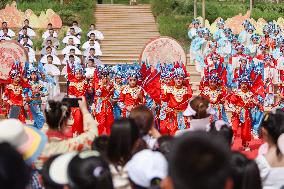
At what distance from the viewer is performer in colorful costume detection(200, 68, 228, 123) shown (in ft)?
32.6

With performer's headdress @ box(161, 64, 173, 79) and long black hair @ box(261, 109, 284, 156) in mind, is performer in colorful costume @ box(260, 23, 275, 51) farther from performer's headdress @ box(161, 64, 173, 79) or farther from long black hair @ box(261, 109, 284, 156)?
long black hair @ box(261, 109, 284, 156)

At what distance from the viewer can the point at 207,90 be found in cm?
1002

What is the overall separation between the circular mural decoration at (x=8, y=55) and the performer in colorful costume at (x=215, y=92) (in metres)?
4.60

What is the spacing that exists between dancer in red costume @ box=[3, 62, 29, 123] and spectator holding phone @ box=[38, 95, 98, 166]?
5.99 metres

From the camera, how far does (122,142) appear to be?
3.79 meters

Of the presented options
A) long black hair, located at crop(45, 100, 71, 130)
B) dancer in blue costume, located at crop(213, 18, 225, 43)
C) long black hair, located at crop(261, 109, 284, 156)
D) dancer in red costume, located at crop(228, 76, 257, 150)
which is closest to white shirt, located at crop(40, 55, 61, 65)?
dancer in blue costume, located at crop(213, 18, 225, 43)

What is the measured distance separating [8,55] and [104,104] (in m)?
3.62

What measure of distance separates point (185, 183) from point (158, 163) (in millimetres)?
901

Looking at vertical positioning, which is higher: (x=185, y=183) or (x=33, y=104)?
(x=185, y=183)

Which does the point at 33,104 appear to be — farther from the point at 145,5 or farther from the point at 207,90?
the point at 145,5

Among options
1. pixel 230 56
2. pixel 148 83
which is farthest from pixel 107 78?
pixel 230 56

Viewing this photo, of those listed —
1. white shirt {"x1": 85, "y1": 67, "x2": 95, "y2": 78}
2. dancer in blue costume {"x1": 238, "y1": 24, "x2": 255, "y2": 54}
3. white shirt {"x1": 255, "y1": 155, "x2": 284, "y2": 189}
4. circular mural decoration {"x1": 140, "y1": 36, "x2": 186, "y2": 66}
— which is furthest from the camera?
dancer in blue costume {"x1": 238, "y1": 24, "x2": 255, "y2": 54}

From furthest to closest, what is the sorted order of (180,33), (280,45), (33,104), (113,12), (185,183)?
(113,12) < (180,33) < (280,45) < (33,104) < (185,183)

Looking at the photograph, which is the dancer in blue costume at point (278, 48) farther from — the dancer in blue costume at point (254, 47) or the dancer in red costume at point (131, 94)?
the dancer in red costume at point (131, 94)
